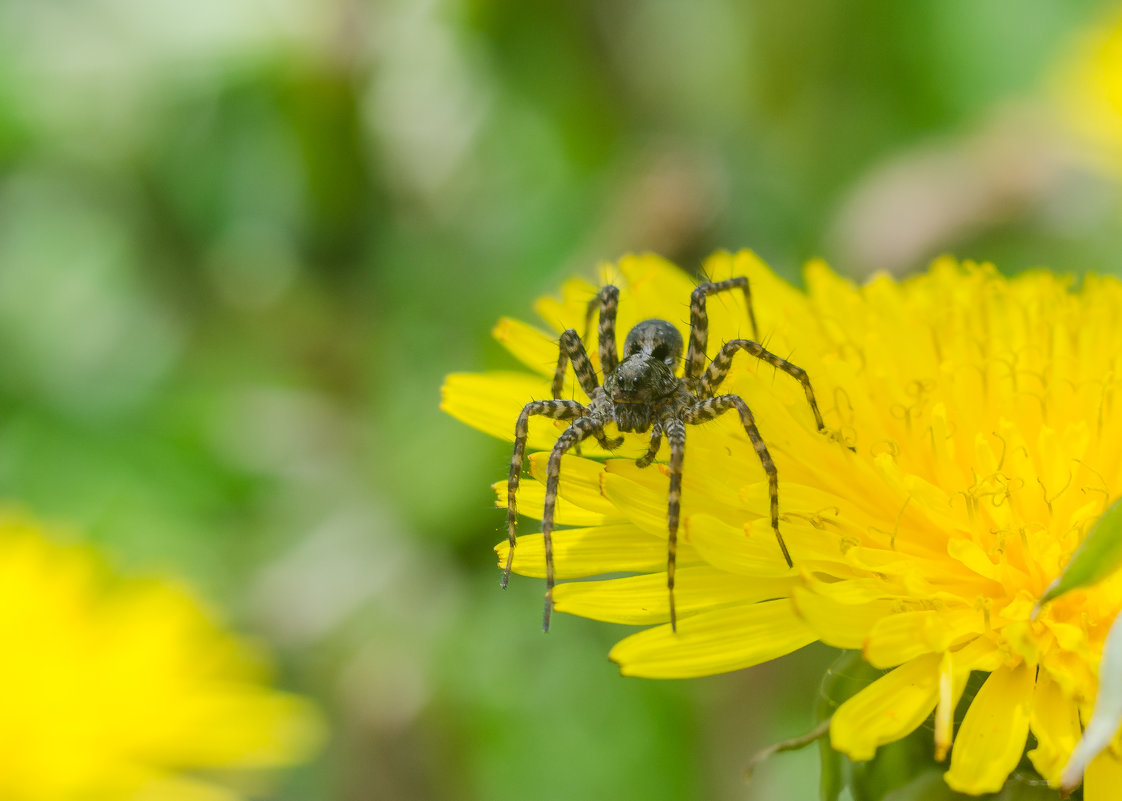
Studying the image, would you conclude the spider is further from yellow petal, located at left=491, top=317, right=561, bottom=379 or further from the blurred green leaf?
the blurred green leaf

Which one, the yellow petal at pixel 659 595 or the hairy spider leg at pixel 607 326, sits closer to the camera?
the yellow petal at pixel 659 595

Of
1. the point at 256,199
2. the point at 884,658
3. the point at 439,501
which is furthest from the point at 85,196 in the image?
the point at 884,658

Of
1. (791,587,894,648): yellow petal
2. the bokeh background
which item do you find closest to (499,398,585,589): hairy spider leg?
(791,587,894,648): yellow petal

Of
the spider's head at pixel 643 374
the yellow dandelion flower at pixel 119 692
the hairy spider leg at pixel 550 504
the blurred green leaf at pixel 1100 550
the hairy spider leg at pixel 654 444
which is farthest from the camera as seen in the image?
the yellow dandelion flower at pixel 119 692

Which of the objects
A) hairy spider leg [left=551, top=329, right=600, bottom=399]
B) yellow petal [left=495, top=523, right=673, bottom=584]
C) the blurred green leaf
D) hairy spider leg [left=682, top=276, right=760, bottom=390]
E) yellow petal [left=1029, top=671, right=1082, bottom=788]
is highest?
hairy spider leg [left=682, top=276, right=760, bottom=390]

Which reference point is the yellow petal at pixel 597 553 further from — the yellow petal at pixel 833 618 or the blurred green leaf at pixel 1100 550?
the blurred green leaf at pixel 1100 550

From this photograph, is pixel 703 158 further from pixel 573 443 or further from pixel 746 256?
pixel 573 443

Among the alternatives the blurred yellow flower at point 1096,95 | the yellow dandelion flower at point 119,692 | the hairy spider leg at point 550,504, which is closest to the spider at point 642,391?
the hairy spider leg at point 550,504
